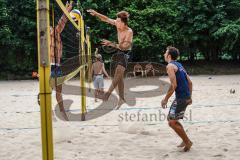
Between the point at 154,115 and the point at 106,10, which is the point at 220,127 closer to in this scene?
the point at 154,115

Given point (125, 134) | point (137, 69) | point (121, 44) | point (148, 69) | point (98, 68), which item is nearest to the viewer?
point (121, 44)

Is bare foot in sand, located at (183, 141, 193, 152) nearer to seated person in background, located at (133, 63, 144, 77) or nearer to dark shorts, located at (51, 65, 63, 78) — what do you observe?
dark shorts, located at (51, 65, 63, 78)

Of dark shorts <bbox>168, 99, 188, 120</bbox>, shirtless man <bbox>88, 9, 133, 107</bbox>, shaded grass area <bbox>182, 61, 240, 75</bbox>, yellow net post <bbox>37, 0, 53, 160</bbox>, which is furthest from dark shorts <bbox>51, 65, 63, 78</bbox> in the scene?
shaded grass area <bbox>182, 61, 240, 75</bbox>

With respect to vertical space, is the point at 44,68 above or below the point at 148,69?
above

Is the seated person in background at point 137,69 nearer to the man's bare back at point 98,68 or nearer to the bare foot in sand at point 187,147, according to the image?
the man's bare back at point 98,68

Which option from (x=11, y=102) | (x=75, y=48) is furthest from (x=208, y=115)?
(x=11, y=102)

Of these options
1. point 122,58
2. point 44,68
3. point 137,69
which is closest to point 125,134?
point 122,58

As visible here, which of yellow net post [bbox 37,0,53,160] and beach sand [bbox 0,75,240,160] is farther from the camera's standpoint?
beach sand [bbox 0,75,240,160]

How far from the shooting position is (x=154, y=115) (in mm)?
7367

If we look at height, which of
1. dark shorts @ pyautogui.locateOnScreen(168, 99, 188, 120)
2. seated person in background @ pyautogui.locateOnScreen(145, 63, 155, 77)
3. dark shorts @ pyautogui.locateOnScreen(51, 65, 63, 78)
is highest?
dark shorts @ pyautogui.locateOnScreen(51, 65, 63, 78)

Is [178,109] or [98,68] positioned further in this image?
[98,68]

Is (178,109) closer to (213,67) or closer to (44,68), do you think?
(44,68)

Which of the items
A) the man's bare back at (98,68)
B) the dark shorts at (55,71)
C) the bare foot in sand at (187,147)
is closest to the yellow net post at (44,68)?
the dark shorts at (55,71)

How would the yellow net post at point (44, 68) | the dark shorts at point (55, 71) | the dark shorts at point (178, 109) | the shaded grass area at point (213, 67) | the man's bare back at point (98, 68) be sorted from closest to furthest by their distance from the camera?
the yellow net post at point (44, 68)
the dark shorts at point (55, 71)
the dark shorts at point (178, 109)
the man's bare back at point (98, 68)
the shaded grass area at point (213, 67)
